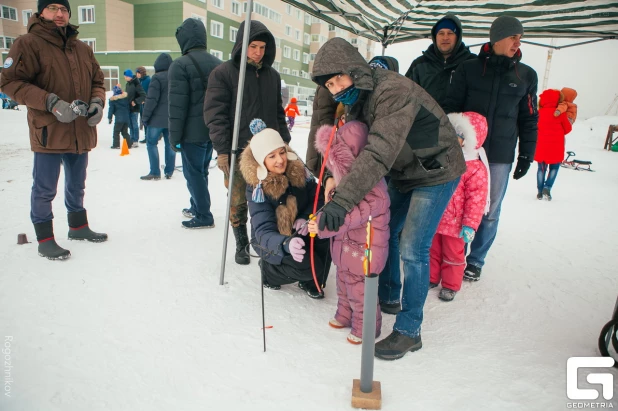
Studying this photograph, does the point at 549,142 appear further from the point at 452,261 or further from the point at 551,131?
the point at 452,261

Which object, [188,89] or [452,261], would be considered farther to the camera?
[188,89]

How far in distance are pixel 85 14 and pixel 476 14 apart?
31.7 meters

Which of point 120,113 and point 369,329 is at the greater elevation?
point 120,113

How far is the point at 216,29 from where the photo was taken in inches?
1158

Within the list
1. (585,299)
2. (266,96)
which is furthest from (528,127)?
(266,96)

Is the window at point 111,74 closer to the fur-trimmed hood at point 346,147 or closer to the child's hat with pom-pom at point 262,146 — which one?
the child's hat with pom-pom at point 262,146

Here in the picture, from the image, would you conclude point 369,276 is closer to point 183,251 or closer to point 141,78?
point 183,251

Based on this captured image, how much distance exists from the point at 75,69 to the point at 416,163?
2902 mm

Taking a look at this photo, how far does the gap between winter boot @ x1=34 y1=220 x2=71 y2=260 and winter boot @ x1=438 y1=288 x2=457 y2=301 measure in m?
3.01

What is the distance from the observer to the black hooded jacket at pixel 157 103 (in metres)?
6.01

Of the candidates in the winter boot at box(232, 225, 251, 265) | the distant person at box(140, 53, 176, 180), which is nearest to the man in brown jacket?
the winter boot at box(232, 225, 251, 265)

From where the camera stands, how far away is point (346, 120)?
7.43 ft

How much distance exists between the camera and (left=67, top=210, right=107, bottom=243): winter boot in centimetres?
360

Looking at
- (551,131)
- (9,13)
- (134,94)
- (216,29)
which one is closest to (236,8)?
(216,29)
